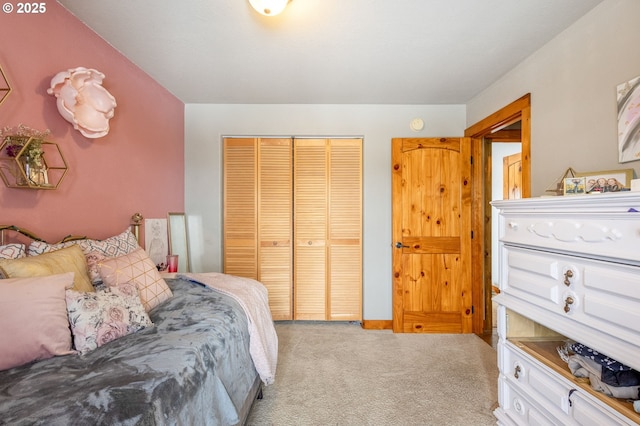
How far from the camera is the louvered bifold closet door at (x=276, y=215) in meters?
3.12

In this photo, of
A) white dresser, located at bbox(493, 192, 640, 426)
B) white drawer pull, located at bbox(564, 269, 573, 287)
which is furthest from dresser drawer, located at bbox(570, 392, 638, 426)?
white drawer pull, located at bbox(564, 269, 573, 287)

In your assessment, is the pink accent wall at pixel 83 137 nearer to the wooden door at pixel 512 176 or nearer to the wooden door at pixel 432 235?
the wooden door at pixel 432 235

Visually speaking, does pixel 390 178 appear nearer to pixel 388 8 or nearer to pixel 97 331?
pixel 388 8

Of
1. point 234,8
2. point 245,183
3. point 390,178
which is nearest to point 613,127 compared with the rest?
point 390,178

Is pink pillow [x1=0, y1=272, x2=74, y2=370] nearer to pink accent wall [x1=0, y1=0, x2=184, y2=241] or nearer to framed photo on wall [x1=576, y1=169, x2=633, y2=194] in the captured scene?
pink accent wall [x1=0, y1=0, x2=184, y2=241]

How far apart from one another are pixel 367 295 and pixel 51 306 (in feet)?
8.64

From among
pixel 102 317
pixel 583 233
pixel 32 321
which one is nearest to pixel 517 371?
pixel 583 233

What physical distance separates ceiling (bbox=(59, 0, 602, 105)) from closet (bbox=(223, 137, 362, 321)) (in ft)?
2.15

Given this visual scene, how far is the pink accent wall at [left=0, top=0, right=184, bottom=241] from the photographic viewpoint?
4.73 feet

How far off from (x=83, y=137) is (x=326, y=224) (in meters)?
2.20

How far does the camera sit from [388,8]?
1623mm

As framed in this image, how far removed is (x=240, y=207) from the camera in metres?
3.14

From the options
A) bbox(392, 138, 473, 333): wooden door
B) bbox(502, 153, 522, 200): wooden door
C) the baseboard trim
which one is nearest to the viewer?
bbox(392, 138, 473, 333): wooden door

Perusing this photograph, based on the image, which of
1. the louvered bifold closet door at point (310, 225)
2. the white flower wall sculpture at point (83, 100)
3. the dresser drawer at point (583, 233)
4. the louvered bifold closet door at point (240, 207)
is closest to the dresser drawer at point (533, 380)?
the dresser drawer at point (583, 233)
